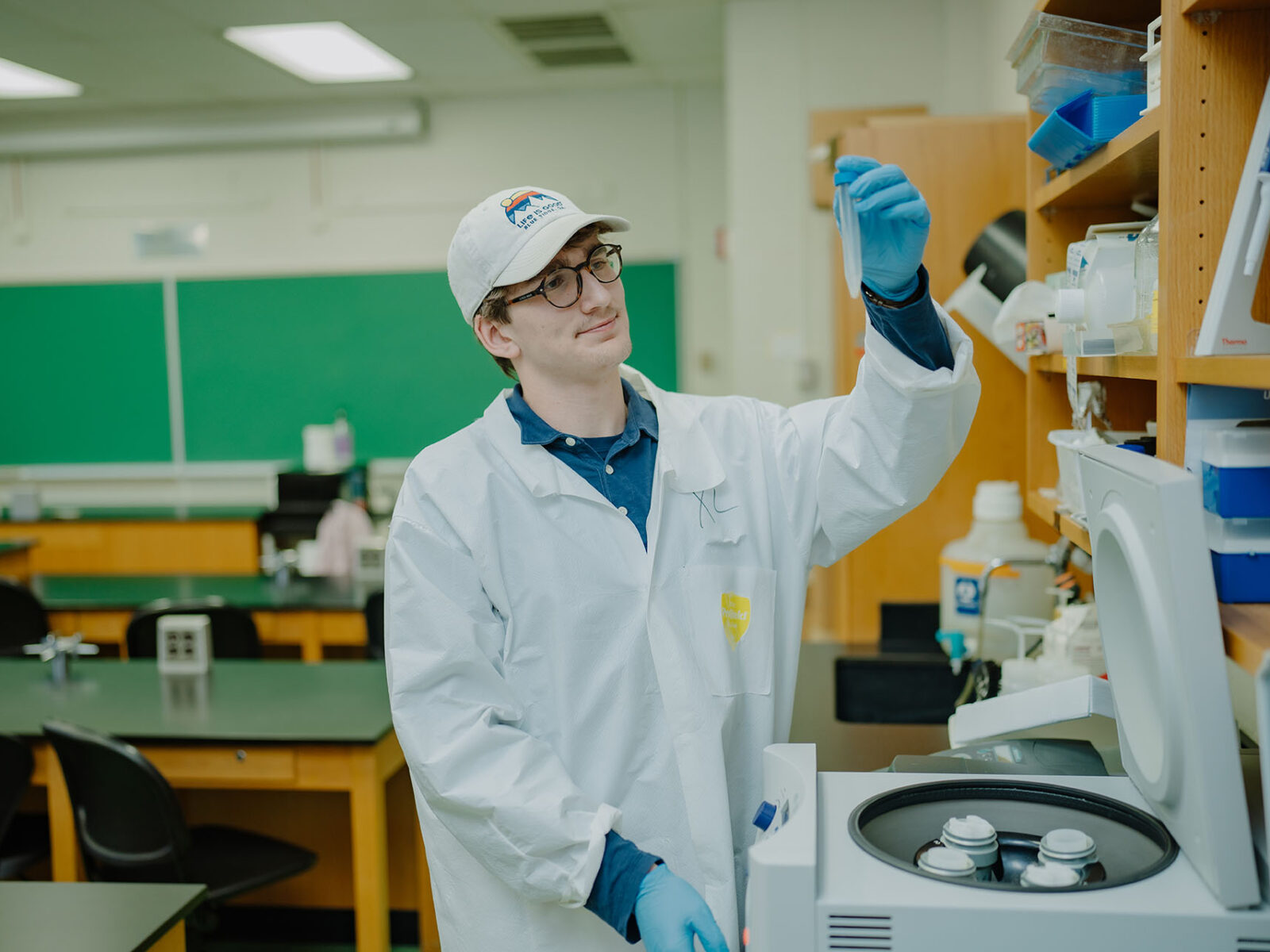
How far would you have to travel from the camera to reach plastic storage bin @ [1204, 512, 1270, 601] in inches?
33.6

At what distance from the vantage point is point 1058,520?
1.41m

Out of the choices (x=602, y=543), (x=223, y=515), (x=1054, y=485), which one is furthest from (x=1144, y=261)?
(x=223, y=515)

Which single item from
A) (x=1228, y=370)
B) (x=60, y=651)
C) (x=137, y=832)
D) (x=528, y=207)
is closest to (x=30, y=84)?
(x=60, y=651)

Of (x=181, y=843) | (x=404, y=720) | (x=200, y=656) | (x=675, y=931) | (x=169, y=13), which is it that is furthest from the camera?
(x=169, y=13)

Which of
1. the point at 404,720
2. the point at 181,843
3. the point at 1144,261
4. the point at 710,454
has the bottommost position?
the point at 181,843

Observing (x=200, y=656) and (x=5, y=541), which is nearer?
(x=200, y=656)

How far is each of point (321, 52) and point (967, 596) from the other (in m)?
3.96

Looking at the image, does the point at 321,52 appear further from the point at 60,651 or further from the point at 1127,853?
the point at 1127,853

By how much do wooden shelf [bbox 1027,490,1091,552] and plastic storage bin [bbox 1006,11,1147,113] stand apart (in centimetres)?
52

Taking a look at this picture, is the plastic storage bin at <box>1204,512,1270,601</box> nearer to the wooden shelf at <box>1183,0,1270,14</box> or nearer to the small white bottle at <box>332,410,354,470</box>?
the wooden shelf at <box>1183,0,1270,14</box>

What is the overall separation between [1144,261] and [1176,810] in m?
0.58

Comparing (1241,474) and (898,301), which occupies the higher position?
(898,301)

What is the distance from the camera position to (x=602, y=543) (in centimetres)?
138

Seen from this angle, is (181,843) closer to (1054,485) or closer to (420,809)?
(420,809)
